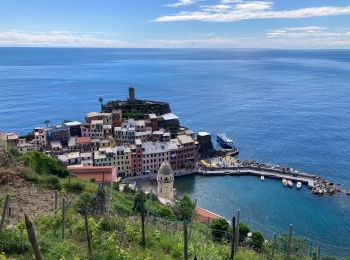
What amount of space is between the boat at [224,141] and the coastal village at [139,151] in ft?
3.15

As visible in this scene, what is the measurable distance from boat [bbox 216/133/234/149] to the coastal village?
960 mm

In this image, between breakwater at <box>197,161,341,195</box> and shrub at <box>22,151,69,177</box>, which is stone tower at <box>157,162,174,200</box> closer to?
breakwater at <box>197,161,341,195</box>

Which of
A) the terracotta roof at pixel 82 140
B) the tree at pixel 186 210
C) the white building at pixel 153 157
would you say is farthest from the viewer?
the terracotta roof at pixel 82 140

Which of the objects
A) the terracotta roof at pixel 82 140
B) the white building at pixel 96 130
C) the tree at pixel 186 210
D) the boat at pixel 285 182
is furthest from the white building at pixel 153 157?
the tree at pixel 186 210

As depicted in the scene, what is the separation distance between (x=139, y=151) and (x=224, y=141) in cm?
1626

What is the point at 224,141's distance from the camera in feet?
187

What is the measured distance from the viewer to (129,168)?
1832 inches

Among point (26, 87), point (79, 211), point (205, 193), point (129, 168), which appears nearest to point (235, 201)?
point (205, 193)

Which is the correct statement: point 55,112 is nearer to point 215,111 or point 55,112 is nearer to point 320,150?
point 215,111

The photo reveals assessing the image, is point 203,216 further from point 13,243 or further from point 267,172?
point 267,172

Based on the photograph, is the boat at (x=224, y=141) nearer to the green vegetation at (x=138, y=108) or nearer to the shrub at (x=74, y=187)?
the green vegetation at (x=138, y=108)

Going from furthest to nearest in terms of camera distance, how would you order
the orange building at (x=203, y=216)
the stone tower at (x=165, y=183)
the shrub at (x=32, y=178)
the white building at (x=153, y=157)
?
the white building at (x=153, y=157)
the stone tower at (x=165, y=183)
the orange building at (x=203, y=216)
the shrub at (x=32, y=178)

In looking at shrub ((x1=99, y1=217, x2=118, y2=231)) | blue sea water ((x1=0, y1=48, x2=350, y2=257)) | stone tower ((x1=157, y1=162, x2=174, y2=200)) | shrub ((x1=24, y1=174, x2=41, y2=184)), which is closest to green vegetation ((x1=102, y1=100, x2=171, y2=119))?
blue sea water ((x1=0, y1=48, x2=350, y2=257))

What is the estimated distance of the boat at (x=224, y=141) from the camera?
2224 inches
